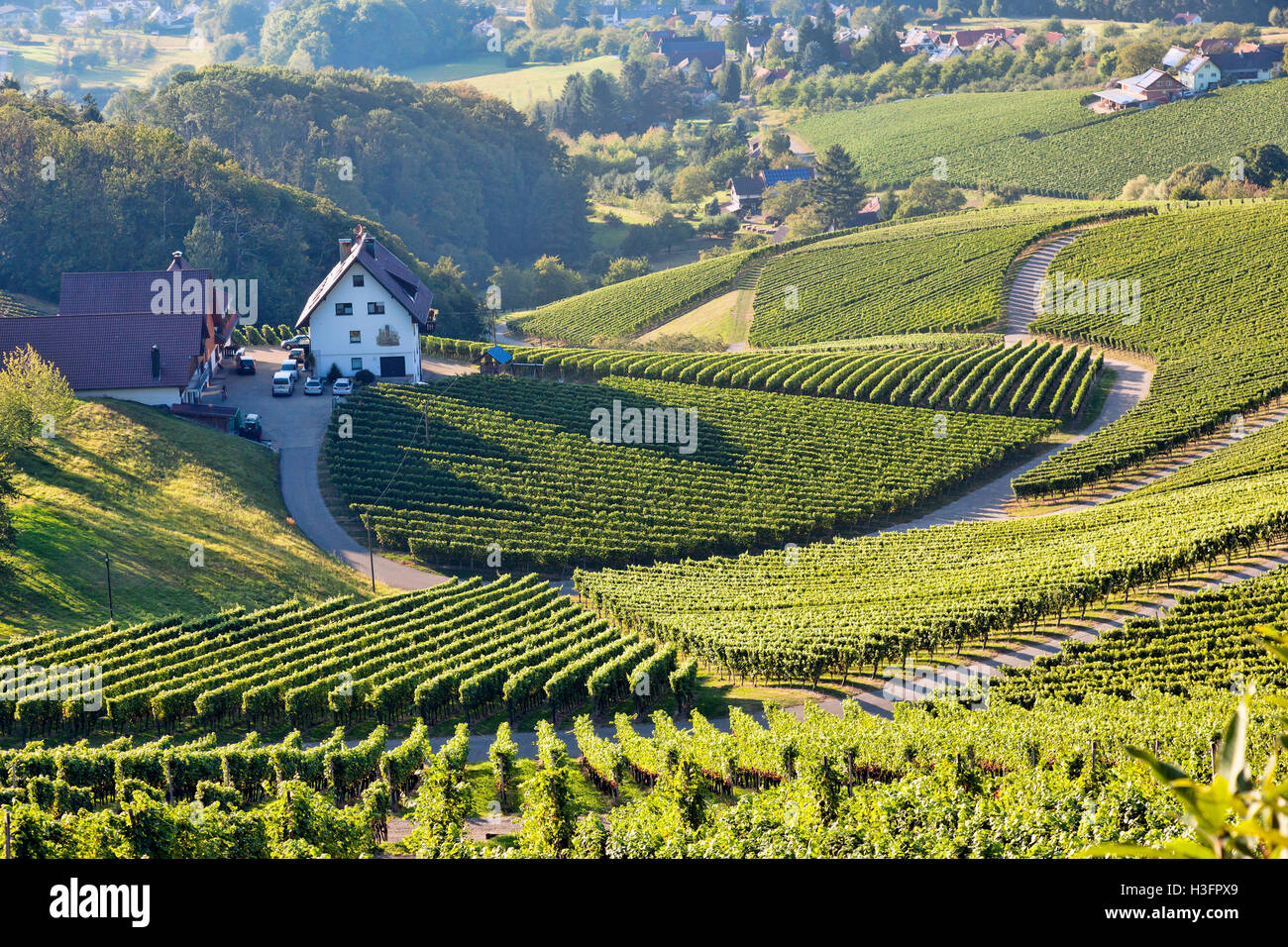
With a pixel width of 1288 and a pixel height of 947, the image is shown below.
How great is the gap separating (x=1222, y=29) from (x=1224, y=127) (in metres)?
58.3

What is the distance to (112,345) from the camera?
217 feet

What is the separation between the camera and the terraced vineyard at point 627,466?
5694 centimetres

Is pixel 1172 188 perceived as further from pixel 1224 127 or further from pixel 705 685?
pixel 705 685

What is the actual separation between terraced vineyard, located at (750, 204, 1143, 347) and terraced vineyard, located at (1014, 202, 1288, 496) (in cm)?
650

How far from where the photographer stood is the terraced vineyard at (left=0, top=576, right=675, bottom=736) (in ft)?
111

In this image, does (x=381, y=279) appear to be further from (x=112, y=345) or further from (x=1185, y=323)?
(x=1185, y=323)

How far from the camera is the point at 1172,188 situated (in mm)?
118500

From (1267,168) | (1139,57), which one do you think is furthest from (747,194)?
(1267,168)

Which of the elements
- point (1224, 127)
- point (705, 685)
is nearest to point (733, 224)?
point (1224, 127)

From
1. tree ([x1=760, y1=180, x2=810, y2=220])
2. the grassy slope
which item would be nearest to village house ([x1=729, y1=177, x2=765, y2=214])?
tree ([x1=760, y1=180, x2=810, y2=220])

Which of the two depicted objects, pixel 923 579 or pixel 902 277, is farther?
pixel 902 277

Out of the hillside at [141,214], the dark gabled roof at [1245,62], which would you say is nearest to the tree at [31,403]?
the hillside at [141,214]

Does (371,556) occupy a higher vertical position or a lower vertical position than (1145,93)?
lower

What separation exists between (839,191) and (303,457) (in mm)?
89772
